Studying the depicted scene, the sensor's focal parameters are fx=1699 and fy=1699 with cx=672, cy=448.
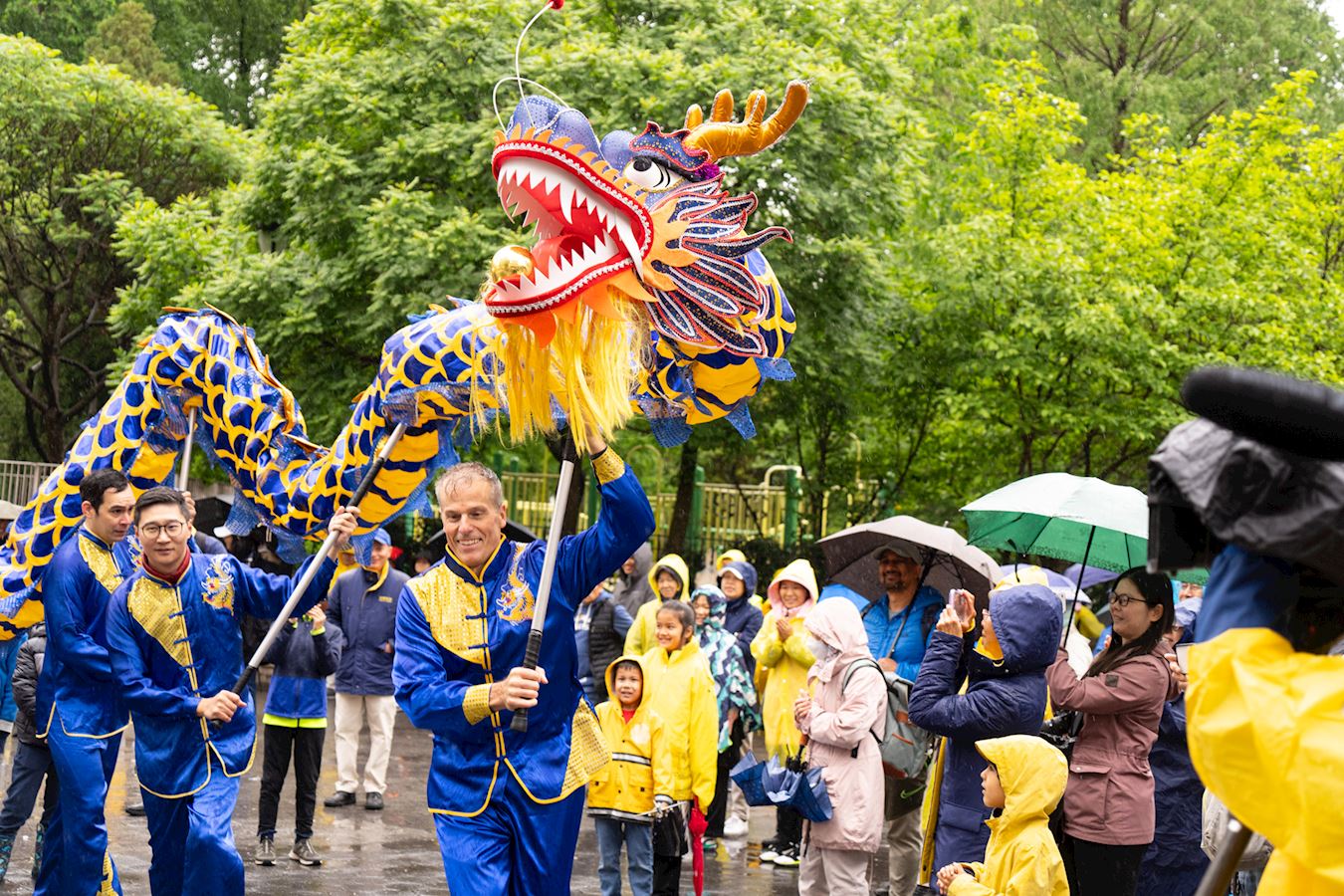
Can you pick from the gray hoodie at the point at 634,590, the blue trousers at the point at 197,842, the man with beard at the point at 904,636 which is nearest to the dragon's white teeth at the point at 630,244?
the blue trousers at the point at 197,842

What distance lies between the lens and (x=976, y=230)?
18.5m

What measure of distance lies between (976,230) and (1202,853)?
11.6 m

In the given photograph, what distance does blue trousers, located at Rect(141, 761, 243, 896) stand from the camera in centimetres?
662

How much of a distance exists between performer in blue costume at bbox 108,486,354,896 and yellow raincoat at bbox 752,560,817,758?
13.3 ft

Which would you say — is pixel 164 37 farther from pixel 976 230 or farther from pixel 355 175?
pixel 976 230

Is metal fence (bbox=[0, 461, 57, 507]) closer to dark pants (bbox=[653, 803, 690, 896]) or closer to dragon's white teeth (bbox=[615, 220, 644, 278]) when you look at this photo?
dark pants (bbox=[653, 803, 690, 896])

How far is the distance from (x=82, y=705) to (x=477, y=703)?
2.56 m

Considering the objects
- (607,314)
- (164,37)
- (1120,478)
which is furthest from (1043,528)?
(164,37)

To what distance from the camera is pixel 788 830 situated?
11047mm

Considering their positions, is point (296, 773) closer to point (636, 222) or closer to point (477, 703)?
point (477, 703)

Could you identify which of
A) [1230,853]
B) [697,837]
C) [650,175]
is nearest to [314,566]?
[650,175]

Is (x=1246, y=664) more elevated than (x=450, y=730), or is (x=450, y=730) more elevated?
(x=1246, y=664)

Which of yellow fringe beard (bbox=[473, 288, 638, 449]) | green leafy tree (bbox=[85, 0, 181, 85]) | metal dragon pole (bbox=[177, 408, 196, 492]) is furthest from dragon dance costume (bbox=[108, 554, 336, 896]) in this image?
green leafy tree (bbox=[85, 0, 181, 85])

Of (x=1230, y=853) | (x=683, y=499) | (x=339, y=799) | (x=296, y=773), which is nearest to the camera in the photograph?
(x=1230, y=853)
